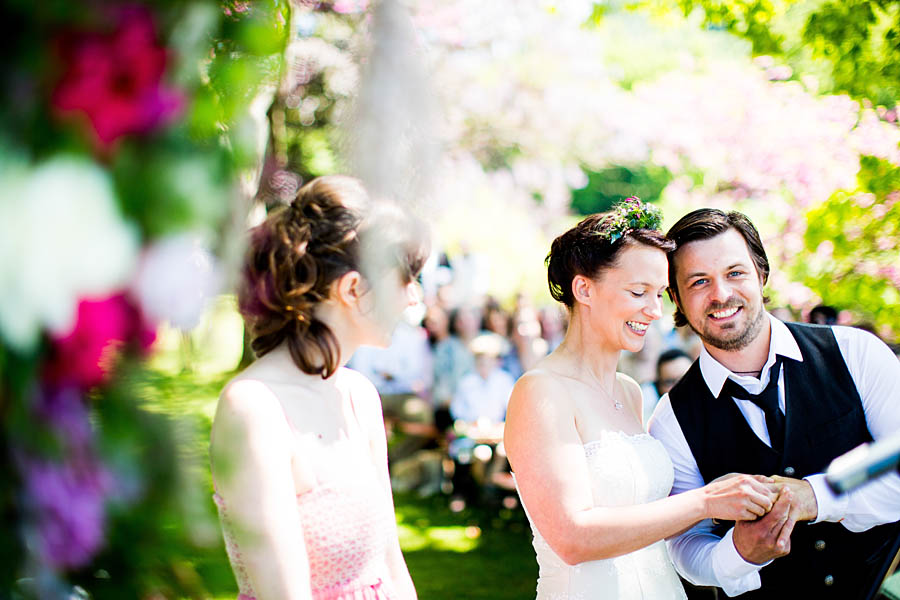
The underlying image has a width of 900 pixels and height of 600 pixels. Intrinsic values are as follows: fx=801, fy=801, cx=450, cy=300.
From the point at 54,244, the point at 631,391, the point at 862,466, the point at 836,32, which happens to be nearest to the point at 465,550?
the point at 631,391

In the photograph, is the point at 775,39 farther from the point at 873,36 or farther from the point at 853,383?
the point at 853,383

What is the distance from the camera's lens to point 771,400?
272 centimetres

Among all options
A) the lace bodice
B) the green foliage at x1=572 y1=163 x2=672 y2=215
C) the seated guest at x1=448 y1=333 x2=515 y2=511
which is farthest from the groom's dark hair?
the green foliage at x1=572 y1=163 x2=672 y2=215

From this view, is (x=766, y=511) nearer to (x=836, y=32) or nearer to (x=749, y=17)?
(x=836, y=32)

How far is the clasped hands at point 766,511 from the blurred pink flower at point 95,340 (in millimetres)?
2044

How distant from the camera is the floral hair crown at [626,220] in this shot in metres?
2.62

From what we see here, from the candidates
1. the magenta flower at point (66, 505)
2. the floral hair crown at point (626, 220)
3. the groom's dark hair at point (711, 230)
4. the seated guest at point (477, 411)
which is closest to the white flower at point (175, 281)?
the magenta flower at point (66, 505)

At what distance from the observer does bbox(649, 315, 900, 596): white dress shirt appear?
2488 mm

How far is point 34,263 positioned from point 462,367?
7887 millimetres

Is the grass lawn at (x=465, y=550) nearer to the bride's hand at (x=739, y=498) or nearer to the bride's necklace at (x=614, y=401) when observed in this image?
the bride's necklace at (x=614, y=401)

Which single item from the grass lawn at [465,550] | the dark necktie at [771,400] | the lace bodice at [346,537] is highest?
the dark necktie at [771,400]

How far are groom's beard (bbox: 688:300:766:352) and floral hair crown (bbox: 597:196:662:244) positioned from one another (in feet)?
1.21

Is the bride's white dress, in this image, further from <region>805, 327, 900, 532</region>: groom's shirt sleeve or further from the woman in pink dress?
the woman in pink dress

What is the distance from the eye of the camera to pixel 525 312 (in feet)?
30.6
